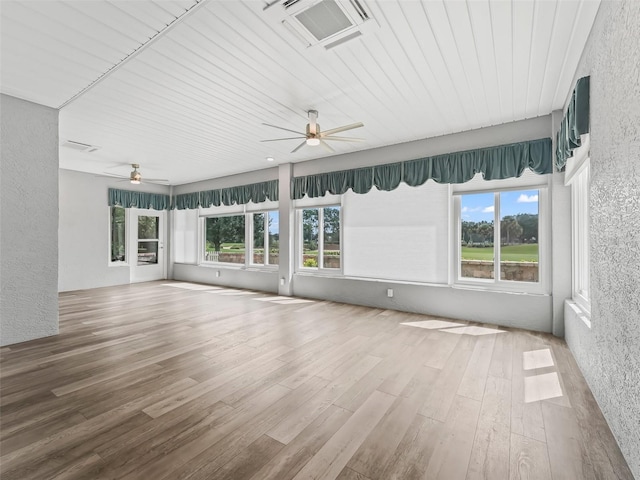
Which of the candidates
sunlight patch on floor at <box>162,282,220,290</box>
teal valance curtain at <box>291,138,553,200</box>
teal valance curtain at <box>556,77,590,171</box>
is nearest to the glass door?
sunlight patch on floor at <box>162,282,220,290</box>

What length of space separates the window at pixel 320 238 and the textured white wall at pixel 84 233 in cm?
443

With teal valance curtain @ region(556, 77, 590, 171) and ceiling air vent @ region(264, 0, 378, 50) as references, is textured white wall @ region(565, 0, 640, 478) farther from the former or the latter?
ceiling air vent @ region(264, 0, 378, 50)

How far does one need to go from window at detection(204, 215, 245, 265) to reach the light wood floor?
3761 millimetres

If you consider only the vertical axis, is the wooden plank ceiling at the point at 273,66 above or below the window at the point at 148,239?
above

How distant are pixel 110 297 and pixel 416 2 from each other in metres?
6.80

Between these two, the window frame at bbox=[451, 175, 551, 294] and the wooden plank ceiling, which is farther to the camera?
the window frame at bbox=[451, 175, 551, 294]

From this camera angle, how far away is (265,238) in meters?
6.91

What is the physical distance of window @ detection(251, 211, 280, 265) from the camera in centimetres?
678

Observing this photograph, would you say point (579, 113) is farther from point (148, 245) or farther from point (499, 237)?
point (148, 245)

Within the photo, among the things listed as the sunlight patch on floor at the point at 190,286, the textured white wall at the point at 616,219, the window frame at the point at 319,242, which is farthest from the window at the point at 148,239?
the textured white wall at the point at 616,219

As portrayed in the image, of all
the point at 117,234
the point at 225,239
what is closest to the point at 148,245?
the point at 117,234

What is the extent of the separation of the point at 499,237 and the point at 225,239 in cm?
611

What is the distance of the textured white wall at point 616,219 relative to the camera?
1.51 metres

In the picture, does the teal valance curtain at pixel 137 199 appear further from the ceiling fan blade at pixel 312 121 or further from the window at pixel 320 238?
the ceiling fan blade at pixel 312 121
